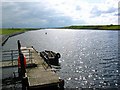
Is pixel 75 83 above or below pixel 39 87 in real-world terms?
below

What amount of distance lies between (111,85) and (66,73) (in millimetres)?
10496

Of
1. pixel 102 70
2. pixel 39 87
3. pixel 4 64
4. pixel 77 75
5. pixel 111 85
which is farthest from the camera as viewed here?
pixel 102 70

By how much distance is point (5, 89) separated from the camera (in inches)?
992

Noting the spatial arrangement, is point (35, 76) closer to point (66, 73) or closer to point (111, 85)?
point (111, 85)

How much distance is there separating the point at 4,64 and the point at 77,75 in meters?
14.6

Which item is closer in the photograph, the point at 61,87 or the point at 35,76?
the point at 61,87

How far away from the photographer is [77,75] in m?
36.8

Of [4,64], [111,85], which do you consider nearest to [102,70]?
[111,85]

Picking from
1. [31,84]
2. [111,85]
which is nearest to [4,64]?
[31,84]

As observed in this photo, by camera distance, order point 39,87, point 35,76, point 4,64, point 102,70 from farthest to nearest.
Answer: point 102,70, point 4,64, point 35,76, point 39,87

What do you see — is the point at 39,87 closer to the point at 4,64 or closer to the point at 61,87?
the point at 61,87

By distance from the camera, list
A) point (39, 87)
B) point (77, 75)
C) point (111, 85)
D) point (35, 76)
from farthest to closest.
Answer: point (77, 75) → point (111, 85) → point (35, 76) → point (39, 87)

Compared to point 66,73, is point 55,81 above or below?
above

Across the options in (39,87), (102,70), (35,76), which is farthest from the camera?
(102,70)
